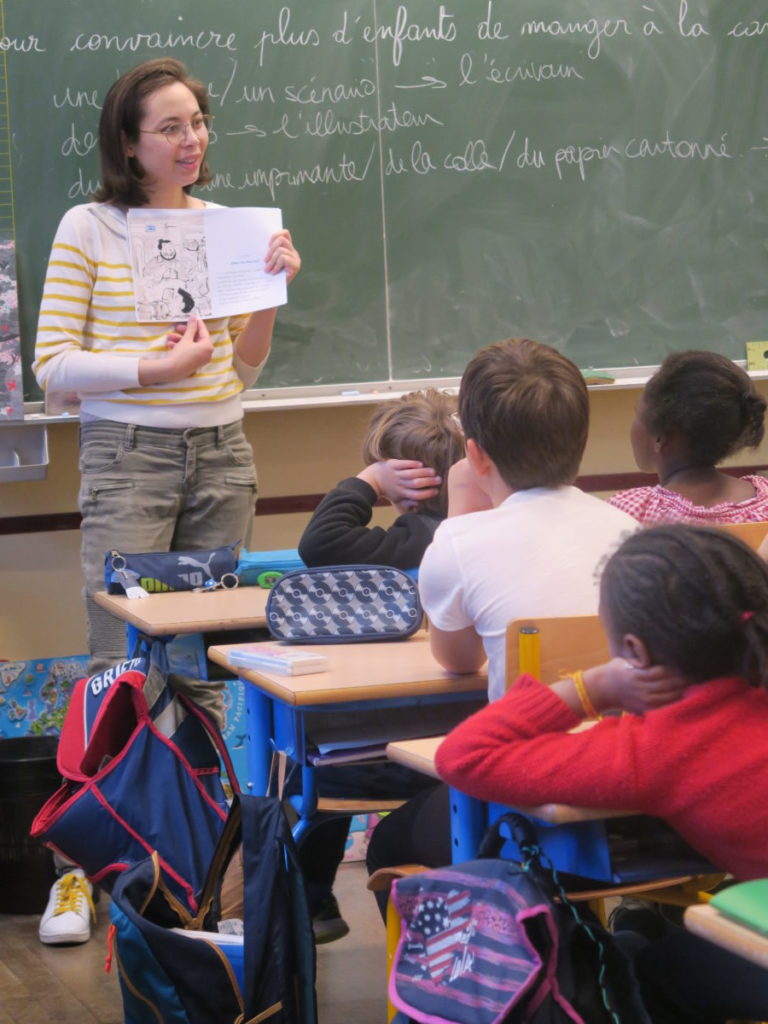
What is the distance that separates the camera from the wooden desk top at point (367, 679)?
6.42 ft

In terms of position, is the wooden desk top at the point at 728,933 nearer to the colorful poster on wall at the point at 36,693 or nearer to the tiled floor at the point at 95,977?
the tiled floor at the point at 95,977

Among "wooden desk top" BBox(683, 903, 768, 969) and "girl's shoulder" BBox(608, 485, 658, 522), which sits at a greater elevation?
"girl's shoulder" BBox(608, 485, 658, 522)

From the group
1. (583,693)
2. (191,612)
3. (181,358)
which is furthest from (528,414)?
(181,358)

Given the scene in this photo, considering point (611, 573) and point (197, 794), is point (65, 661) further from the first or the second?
point (611, 573)

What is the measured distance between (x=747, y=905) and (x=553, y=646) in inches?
26.4

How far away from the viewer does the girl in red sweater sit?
4.75ft

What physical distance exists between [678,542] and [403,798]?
3.08 ft

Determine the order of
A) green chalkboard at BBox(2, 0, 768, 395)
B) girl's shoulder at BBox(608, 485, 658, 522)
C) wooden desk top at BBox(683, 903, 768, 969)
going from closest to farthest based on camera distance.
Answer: wooden desk top at BBox(683, 903, 768, 969)
girl's shoulder at BBox(608, 485, 658, 522)
green chalkboard at BBox(2, 0, 768, 395)

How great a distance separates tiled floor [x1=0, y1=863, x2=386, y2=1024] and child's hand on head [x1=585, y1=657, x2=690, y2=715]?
4.31 ft

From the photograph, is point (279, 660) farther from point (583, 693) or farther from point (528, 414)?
point (583, 693)

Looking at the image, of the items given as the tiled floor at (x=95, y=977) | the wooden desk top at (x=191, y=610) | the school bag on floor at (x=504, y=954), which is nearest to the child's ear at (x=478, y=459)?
the school bag on floor at (x=504, y=954)

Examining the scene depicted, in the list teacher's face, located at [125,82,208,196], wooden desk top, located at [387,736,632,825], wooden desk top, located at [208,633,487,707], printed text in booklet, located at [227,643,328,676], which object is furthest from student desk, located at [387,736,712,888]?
teacher's face, located at [125,82,208,196]

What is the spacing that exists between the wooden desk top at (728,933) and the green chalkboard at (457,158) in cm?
304

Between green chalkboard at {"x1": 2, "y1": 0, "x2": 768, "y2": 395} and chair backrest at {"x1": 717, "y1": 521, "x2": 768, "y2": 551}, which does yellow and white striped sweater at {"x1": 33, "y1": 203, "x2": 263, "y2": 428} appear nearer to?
green chalkboard at {"x1": 2, "y1": 0, "x2": 768, "y2": 395}
